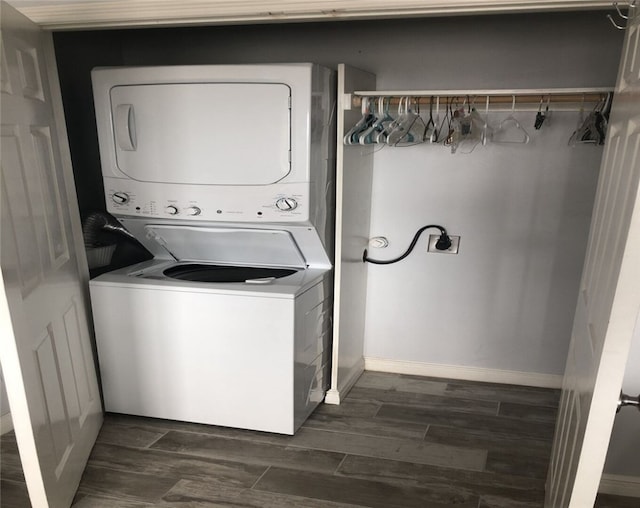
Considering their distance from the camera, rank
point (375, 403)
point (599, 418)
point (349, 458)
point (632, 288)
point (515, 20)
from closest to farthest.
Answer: point (632, 288), point (599, 418), point (349, 458), point (515, 20), point (375, 403)

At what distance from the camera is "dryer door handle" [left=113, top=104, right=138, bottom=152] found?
2250mm

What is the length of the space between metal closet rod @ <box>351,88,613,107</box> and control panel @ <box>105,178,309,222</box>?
57cm

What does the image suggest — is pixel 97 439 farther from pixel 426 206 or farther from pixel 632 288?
pixel 632 288

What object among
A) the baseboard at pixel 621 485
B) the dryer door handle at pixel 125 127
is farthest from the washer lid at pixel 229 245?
the baseboard at pixel 621 485

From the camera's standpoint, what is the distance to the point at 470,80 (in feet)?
8.59

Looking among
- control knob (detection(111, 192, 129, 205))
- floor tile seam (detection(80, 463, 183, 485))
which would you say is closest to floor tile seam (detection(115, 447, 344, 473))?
floor tile seam (detection(80, 463, 183, 485))

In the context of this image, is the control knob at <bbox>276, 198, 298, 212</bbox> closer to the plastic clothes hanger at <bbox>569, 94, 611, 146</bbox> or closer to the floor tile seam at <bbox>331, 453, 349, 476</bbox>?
the floor tile seam at <bbox>331, 453, 349, 476</bbox>

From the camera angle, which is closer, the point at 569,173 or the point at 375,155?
the point at 569,173

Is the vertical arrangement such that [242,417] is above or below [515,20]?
below

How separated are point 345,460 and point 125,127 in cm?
169

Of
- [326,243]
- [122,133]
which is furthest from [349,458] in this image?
[122,133]

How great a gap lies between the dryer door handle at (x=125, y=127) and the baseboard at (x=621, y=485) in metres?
2.31

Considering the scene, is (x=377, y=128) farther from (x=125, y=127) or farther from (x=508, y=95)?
(x=125, y=127)

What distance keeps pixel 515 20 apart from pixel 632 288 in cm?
199
